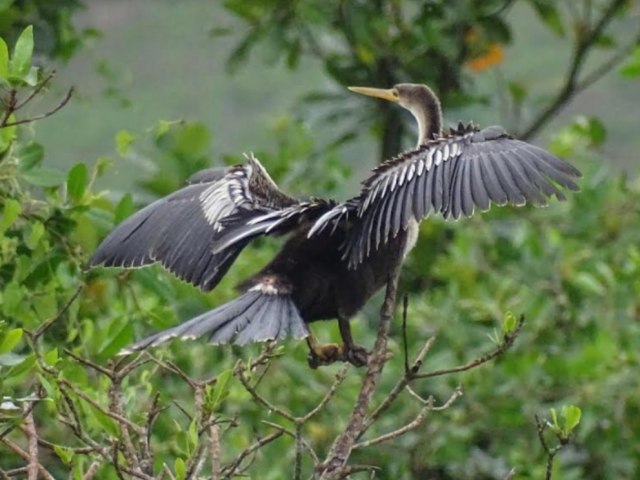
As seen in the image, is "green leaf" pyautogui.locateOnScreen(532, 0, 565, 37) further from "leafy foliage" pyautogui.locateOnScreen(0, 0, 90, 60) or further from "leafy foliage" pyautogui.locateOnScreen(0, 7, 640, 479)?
"leafy foliage" pyautogui.locateOnScreen(0, 0, 90, 60)

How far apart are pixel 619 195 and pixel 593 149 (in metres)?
0.49

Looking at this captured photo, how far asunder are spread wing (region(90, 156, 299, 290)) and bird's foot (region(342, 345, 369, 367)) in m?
0.32

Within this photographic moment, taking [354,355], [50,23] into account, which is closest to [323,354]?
[354,355]

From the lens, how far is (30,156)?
3107 mm

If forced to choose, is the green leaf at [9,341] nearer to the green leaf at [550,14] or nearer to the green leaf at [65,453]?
the green leaf at [65,453]

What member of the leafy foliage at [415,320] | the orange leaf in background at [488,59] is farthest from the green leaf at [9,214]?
the orange leaf in background at [488,59]

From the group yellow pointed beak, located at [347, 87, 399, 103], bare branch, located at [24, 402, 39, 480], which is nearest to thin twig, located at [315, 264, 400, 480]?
bare branch, located at [24, 402, 39, 480]

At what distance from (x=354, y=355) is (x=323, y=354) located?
10 centimetres

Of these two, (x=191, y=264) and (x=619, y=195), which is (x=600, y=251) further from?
(x=191, y=264)

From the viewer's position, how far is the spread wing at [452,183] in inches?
113

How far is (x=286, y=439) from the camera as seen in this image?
4.60 m

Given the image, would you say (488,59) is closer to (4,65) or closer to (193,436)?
(4,65)

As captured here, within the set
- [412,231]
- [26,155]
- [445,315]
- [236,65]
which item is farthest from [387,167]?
[236,65]

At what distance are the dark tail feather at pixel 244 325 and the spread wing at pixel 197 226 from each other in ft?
0.38
